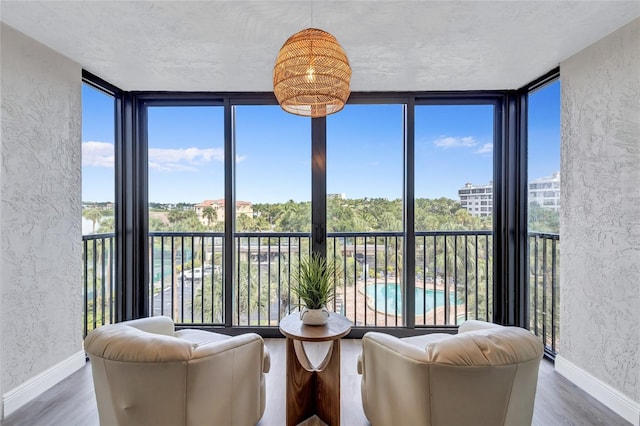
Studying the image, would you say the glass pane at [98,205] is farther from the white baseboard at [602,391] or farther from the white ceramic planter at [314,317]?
the white baseboard at [602,391]

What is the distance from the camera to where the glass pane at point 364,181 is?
319 cm

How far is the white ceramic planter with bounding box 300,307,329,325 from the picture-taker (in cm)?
188

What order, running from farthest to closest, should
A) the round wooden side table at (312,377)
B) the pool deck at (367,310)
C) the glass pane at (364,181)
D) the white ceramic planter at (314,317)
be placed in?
the pool deck at (367,310) → the glass pane at (364,181) → the white ceramic planter at (314,317) → the round wooden side table at (312,377)

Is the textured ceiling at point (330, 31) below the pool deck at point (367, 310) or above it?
above

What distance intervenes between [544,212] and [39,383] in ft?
13.8

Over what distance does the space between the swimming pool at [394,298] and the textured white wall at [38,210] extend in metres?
2.69

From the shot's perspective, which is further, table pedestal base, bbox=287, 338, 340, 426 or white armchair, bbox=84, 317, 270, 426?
table pedestal base, bbox=287, 338, 340, 426

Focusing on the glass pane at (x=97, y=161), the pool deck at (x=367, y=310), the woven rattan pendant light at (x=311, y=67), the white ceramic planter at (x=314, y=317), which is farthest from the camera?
the pool deck at (x=367, y=310)

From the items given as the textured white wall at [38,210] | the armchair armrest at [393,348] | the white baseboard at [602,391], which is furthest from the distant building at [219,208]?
the white baseboard at [602,391]

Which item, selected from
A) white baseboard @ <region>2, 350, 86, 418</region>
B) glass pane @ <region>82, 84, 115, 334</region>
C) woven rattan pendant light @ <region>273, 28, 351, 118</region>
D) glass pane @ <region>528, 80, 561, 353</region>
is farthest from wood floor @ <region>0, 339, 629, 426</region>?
woven rattan pendant light @ <region>273, 28, 351, 118</region>

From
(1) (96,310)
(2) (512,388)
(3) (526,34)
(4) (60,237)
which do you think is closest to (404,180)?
(3) (526,34)

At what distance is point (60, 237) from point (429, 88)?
340 cm

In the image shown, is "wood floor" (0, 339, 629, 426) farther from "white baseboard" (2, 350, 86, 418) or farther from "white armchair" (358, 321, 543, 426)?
"white armchair" (358, 321, 543, 426)

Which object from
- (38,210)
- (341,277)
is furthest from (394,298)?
(38,210)
